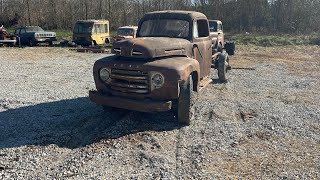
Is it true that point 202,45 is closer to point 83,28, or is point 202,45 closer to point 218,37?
point 218,37

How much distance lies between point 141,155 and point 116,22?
124 ft

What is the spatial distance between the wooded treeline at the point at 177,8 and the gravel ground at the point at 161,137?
29756 mm

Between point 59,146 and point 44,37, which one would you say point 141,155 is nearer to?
point 59,146

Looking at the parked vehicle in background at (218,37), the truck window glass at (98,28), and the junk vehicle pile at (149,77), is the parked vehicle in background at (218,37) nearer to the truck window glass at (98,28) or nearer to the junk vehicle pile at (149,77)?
the junk vehicle pile at (149,77)

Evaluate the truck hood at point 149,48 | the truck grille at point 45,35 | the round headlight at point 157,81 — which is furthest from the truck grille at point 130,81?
the truck grille at point 45,35

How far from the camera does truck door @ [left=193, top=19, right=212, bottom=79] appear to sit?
7.57m

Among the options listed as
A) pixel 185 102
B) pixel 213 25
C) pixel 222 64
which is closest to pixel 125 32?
pixel 213 25

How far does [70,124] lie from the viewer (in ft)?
21.5

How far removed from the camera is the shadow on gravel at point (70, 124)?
5679 mm

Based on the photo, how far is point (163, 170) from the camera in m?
→ 4.61

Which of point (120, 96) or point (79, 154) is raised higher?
point (120, 96)

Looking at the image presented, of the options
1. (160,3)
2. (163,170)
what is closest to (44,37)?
(160,3)

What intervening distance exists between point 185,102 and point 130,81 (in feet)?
3.55

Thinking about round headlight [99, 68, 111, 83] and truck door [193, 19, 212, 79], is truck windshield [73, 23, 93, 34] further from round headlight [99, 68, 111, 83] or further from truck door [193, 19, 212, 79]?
round headlight [99, 68, 111, 83]
